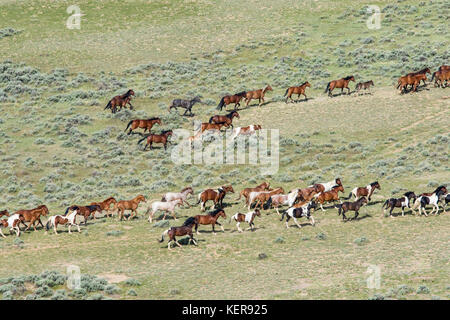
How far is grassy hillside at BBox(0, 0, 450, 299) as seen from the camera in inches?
1113

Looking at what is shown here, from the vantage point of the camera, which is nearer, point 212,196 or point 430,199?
point 430,199

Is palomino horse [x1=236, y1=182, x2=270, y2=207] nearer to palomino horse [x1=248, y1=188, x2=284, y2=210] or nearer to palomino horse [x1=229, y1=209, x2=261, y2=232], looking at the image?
palomino horse [x1=248, y1=188, x2=284, y2=210]

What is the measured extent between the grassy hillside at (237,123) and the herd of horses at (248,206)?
629 millimetres

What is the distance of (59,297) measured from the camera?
82.6 feet

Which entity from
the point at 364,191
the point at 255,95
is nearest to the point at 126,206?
the point at 364,191

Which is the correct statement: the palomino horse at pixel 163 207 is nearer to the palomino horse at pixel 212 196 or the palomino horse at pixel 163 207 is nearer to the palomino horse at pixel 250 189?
the palomino horse at pixel 212 196

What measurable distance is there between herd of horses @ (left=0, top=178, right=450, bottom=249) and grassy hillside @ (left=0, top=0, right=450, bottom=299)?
629 mm

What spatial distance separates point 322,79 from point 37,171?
2427 cm

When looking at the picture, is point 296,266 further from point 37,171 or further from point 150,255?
point 37,171

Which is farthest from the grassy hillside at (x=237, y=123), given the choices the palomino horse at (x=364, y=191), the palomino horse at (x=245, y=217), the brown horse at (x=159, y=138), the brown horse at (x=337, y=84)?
the brown horse at (x=337, y=84)

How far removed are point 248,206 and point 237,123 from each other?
49.1 ft

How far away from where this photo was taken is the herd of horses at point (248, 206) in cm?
3253

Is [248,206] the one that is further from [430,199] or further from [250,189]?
[430,199]

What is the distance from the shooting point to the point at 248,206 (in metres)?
35.8
